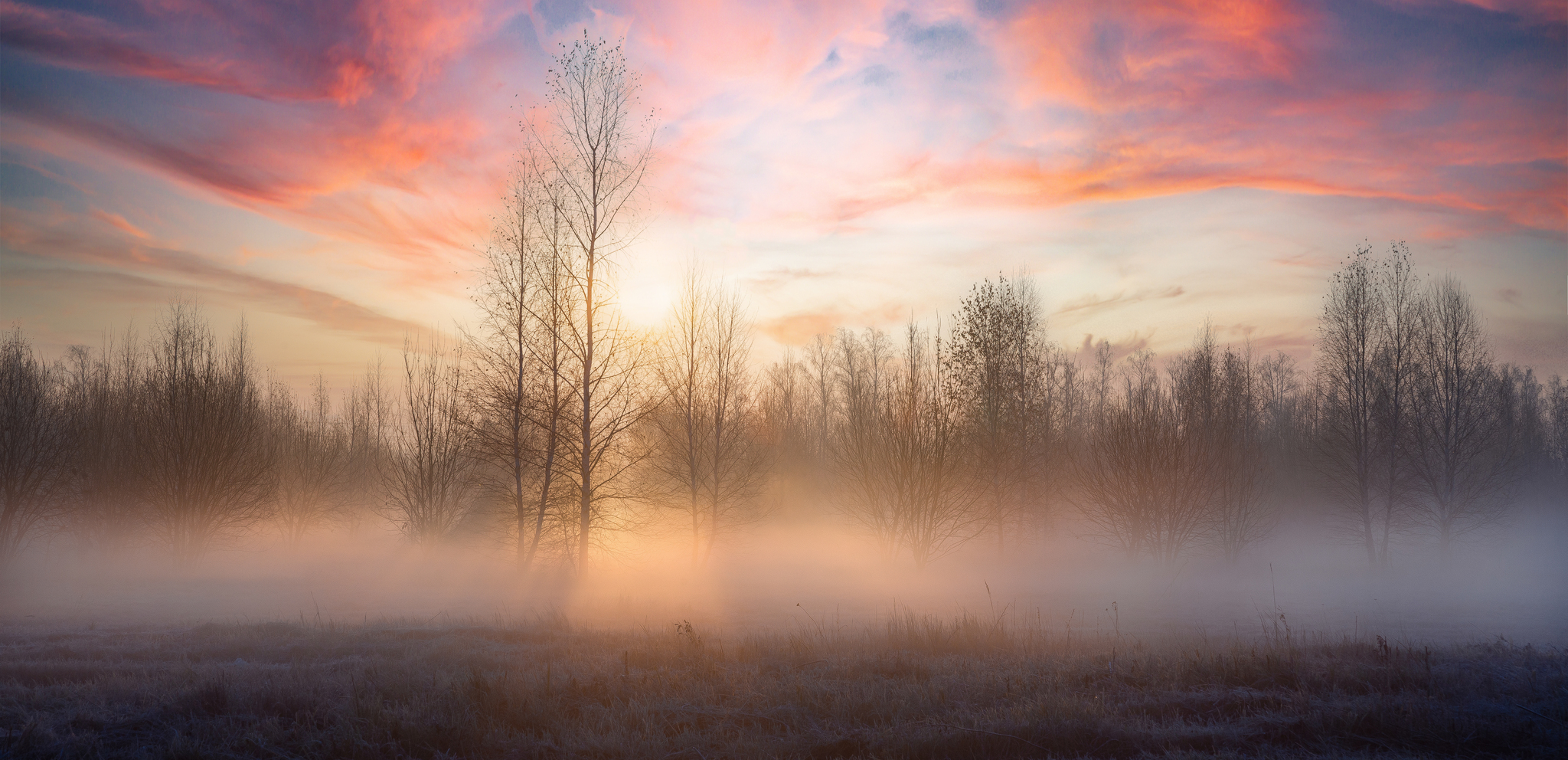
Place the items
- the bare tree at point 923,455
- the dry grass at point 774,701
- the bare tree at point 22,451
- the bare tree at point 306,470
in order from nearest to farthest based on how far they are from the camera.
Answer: the dry grass at point 774,701 → the bare tree at point 923,455 → the bare tree at point 22,451 → the bare tree at point 306,470

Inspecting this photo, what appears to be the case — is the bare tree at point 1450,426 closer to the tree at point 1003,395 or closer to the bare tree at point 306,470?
the tree at point 1003,395

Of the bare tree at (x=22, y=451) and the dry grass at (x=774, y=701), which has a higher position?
the bare tree at (x=22, y=451)

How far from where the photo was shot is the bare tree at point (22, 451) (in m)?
25.9

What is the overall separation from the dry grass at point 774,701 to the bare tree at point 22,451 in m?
22.5

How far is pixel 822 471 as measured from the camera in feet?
177

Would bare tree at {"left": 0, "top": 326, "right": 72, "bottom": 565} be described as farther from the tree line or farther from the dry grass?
the dry grass

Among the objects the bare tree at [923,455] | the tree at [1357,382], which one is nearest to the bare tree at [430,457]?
the bare tree at [923,455]

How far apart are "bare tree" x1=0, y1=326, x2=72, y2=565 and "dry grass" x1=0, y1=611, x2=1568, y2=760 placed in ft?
73.7

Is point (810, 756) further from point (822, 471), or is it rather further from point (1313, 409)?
point (1313, 409)

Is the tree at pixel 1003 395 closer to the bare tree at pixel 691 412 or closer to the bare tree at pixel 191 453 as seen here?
the bare tree at pixel 691 412

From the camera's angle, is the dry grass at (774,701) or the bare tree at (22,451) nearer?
the dry grass at (774,701)

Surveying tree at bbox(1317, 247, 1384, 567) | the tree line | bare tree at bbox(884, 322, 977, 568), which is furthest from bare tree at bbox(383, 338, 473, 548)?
tree at bbox(1317, 247, 1384, 567)

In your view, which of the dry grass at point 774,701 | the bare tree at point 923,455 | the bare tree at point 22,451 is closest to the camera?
the dry grass at point 774,701

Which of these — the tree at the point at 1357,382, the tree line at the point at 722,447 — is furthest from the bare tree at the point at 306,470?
the tree at the point at 1357,382
